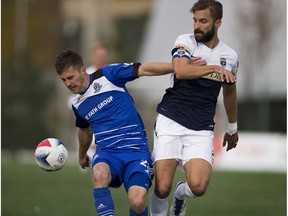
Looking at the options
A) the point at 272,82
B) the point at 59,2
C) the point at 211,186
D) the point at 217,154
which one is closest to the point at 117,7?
the point at 59,2

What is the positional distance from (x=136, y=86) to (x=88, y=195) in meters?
21.2

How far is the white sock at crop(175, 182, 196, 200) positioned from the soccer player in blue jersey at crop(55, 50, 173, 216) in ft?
1.82

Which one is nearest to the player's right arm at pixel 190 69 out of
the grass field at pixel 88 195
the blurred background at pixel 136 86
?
the grass field at pixel 88 195

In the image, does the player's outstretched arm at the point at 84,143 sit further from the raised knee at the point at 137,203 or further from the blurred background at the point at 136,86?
the blurred background at the point at 136,86

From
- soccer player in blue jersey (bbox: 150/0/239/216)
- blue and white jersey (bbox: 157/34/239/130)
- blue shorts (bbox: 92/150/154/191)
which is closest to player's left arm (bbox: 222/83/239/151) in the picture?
soccer player in blue jersey (bbox: 150/0/239/216)

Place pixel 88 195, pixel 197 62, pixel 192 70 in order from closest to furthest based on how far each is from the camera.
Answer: pixel 192 70 → pixel 197 62 → pixel 88 195

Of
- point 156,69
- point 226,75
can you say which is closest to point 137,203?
point 156,69

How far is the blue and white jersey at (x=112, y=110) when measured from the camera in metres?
9.84

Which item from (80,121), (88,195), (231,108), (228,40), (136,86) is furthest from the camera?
(228,40)

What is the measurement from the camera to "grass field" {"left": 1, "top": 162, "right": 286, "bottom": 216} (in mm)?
13141

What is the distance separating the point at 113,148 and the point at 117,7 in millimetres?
47106

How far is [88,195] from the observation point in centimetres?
1571

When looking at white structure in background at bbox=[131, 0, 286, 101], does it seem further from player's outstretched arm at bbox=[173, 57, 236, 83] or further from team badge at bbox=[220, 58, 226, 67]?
player's outstretched arm at bbox=[173, 57, 236, 83]

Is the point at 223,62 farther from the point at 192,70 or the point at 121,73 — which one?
the point at 121,73
